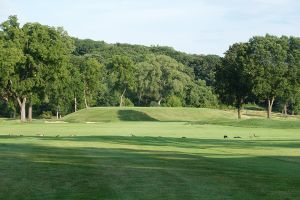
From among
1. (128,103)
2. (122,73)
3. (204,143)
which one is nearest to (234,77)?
(122,73)

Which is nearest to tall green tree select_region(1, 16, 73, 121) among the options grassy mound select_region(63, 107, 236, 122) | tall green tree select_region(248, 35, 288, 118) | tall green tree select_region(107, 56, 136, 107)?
grassy mound select_region(63, 107, 236, 122)

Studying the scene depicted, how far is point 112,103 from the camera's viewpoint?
13388 centimetres

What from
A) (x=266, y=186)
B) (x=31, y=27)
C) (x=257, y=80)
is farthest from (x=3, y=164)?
(x=31, y=27)

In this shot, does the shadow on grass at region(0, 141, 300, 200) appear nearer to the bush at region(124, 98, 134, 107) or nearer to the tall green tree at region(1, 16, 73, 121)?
the tall green tree at region(1, 16, 73, 121)

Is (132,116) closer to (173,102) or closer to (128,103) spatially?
(173,102)

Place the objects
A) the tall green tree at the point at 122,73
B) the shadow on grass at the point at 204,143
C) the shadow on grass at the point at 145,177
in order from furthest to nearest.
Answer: the tall green tree at the point at 122,73
the shadow on grass at the point at 204,143
the shadow on grass at the point at 145,177

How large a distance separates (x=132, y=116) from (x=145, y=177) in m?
77.7

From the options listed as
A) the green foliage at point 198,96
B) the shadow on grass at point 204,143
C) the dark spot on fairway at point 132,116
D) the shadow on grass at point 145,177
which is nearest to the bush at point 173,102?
the green foliage at point 198,96

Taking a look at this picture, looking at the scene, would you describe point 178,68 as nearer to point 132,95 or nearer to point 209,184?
point 132,95

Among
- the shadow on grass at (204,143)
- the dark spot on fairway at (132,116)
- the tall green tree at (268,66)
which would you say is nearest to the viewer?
the shadow on grass at (204,143)

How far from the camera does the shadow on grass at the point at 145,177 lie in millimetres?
10250

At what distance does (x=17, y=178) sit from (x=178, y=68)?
405 ft

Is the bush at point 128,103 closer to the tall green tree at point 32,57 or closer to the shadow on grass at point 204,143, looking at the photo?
the tall green tree at point 32,57

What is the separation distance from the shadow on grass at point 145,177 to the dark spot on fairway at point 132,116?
7075 centimetres
